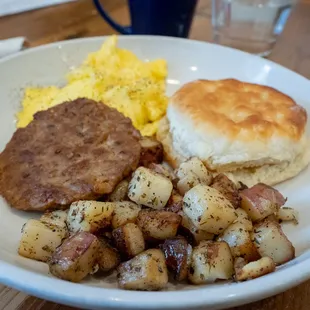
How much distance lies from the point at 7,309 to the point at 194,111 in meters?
0.86

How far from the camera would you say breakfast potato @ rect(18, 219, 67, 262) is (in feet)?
3.64

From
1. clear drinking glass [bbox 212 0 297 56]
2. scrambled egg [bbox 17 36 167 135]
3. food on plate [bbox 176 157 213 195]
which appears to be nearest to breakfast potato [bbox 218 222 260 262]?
food on plate [bbox 176 157 213 195]

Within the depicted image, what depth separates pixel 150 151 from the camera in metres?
1.54

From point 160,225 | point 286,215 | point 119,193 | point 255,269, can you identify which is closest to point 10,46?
point 119,193

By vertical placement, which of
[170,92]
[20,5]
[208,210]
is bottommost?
[20,5]

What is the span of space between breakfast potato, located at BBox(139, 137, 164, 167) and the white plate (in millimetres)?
413

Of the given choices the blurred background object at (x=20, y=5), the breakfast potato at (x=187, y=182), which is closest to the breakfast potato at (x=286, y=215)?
the breakfast potato at (x=187, y=182)

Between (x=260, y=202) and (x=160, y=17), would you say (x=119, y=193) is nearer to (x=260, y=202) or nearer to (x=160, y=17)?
(x=260, y=202)

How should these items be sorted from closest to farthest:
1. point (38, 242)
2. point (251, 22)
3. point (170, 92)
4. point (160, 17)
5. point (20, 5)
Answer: point (38, 242) < point (170, 92) < point (160, 17) < point (251, 22) < point (20, 5)

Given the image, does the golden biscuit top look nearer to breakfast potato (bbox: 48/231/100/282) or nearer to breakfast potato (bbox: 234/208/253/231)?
breakfast potato (bbox: 234/208/253/231)

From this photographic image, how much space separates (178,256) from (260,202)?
0.31 m

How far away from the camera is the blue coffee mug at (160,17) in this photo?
2.22 m

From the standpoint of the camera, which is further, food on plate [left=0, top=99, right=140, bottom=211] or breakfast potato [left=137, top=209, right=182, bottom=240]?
food on plate [left=0, top=99, right=140, bottom=211]

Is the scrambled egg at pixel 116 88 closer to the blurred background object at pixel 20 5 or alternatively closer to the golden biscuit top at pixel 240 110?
the golden biscuit top at pixel 240 110
